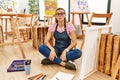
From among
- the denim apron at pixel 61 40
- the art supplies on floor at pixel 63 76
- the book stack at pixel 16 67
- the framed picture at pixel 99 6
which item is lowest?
the art supplies on floor at pixel 63 76

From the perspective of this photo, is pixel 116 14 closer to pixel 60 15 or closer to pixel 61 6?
pixel 60 15

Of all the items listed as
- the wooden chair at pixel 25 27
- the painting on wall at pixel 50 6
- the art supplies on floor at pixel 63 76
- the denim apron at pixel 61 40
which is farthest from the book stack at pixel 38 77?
the painting on wall at pixel 50 6

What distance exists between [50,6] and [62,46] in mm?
3398

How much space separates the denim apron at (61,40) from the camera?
236 centimetres

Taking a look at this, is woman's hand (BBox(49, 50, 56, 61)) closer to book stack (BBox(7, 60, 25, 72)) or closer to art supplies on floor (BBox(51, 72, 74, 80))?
art supplies on floor (BBox(51, 72, 74, 80))

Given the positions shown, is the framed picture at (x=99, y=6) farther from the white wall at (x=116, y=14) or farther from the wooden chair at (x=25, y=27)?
the wooden chair at (x=25, y=27)

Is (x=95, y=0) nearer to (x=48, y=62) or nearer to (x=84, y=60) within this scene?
(x=48, y=62)

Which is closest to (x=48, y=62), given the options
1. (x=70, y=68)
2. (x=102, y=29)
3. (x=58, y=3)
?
(x=70, y=68)

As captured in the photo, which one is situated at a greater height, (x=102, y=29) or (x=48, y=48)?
(x=102, y=29)

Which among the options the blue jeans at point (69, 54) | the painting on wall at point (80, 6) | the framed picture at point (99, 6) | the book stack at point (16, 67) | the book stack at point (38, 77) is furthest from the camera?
the painting on wall at point (80, 6)

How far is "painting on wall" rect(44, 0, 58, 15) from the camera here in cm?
542

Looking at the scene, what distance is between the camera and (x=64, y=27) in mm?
2359

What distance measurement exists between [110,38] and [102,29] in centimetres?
17

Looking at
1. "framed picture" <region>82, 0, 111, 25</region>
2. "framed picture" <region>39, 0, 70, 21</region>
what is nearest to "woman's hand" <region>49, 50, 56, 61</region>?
"framed picture" <region>82, 0, 111, 25</region>
